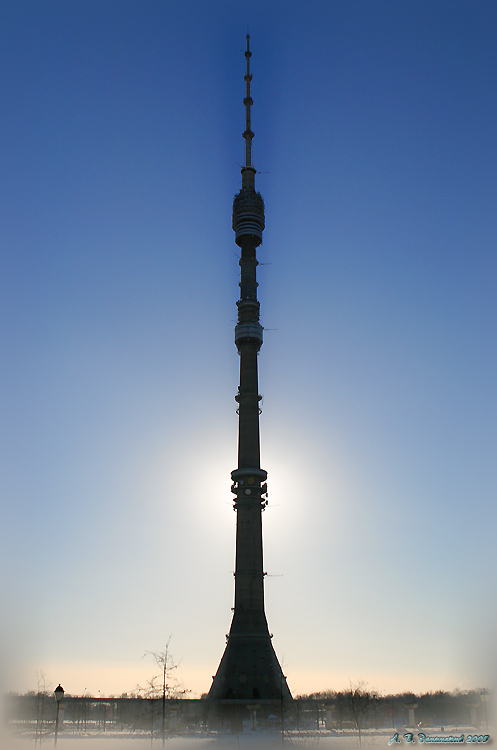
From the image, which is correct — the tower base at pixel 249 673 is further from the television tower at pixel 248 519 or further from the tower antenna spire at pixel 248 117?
the tower antenna spire at pixel 248 117

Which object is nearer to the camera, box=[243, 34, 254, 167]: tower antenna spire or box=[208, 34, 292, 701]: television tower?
box=[208, 34, 292, 701]: television tower

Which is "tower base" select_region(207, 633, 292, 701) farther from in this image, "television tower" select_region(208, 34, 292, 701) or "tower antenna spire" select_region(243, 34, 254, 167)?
"tower antenna spire" select_region(243, 34, 254, 167)

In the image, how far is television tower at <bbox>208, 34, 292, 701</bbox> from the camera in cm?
8956

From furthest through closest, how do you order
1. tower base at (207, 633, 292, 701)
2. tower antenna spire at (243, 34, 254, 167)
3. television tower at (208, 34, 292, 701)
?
tower antenna spire at (243, 34, 254, 167)
television tower at (208, 34, 292, 701)
tower base at (207, 633, 292, 701)

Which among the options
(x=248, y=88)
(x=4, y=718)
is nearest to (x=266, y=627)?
(x=4, y=718)

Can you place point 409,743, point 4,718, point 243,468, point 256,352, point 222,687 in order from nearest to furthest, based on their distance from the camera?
point 4,718
point 409,743
point 222,687
point 243,468
point 256,352

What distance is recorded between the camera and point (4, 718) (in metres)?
45.3

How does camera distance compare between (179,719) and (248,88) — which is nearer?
(179,719)

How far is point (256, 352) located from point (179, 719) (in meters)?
52.3

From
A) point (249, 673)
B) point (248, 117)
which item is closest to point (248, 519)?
point (249, 673)

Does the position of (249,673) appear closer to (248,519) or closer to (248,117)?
(248,519)

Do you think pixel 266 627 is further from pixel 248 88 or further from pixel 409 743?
pixel 248 88

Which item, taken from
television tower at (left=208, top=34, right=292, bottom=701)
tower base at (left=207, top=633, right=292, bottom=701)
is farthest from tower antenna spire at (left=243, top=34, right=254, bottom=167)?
tower base at (left=207, top=633, right=292, bottom=701)

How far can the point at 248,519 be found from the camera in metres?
96.9
